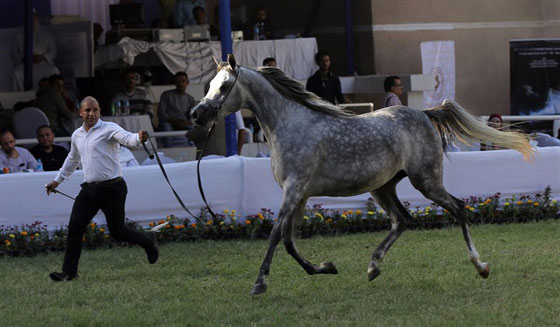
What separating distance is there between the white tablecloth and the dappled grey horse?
9.15ft

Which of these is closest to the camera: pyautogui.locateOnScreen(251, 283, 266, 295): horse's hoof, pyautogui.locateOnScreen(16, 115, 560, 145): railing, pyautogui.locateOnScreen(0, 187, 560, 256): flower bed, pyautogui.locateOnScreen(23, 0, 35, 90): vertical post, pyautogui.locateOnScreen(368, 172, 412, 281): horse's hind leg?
pyautogui.locateOnScreen(251, 283, 266, 295): horse's hoof

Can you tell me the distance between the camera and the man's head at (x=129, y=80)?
54.4 feet

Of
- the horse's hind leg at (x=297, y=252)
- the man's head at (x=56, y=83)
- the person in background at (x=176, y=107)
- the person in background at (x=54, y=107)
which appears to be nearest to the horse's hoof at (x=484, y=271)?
the horse's hind leg at (x=297, y=252)

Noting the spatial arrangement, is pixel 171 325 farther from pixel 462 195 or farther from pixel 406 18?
pixel 406 18

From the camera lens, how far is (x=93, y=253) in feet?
36.9

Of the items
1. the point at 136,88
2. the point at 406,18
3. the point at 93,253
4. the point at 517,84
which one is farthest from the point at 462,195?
the point at 406,18

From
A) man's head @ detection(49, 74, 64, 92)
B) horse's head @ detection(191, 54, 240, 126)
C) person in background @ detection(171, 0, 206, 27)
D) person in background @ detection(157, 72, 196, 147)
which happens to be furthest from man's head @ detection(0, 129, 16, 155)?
person in background @ detection(171, 0, 206, 27)

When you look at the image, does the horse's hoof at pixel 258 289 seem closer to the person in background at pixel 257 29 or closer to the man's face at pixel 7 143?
the man's face at pixel 7 143

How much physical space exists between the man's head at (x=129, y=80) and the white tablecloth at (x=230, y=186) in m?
4.79

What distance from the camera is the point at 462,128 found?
31.1ft

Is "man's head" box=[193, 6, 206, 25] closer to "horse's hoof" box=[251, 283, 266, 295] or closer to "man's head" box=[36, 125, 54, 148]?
"man's head" box=[36, 125, 54, 148]

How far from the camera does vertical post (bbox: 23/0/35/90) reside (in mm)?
18125

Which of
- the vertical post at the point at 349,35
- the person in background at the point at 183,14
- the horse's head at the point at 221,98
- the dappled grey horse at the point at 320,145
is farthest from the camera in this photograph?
the vertical post at the point at 349,35

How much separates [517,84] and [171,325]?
13815mm
